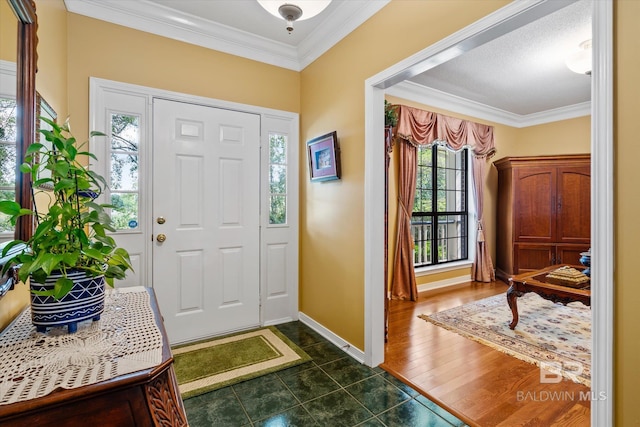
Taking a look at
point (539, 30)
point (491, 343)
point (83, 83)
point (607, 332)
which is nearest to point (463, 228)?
point (491, 343)

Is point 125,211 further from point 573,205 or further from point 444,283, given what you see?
point 573,205

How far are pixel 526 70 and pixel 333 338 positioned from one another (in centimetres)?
344

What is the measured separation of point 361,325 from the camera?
241cm

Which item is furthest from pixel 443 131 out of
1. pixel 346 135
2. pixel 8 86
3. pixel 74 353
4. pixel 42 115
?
pixel 74 353

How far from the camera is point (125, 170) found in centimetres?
247

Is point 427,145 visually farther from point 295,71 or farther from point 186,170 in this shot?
point 186,170

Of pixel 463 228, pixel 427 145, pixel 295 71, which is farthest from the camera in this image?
pixel 463 228

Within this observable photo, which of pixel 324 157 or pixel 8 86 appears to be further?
pixel 324 157

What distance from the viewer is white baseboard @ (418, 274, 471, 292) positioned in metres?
4.35

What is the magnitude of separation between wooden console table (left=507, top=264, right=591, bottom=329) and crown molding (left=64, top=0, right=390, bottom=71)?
8.46ft

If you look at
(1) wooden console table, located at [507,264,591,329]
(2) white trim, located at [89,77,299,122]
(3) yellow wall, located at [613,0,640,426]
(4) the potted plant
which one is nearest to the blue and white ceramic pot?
(4) the potted plant

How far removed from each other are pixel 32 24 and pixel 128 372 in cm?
150

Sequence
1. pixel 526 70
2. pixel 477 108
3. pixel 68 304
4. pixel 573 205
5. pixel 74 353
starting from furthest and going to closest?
pixel 477 108, pixel 573 205, pixel 526 70, pixel 68 304, pixel 74 353

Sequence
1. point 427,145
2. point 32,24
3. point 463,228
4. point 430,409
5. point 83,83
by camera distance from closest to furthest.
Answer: point 32,24 → point 430,409 → point 83,83 → point 427,145 → point 463,228
